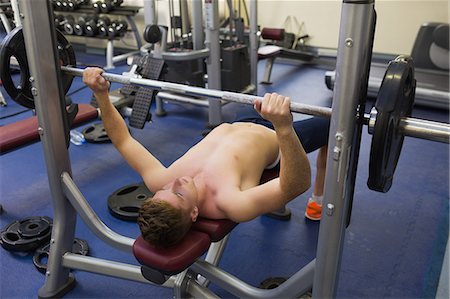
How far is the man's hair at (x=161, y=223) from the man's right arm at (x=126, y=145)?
243 mm

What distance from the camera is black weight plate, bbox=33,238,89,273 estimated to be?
5.92ft

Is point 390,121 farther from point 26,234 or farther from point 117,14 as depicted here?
point 117,14

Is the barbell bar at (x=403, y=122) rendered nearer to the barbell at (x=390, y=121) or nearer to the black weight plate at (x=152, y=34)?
the barbell at (x=390, y=121)

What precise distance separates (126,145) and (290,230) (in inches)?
40.0

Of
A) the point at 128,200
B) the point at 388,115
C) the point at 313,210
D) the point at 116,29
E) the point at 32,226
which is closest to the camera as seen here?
the point at 388,115

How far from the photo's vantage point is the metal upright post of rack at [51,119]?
1.37 m

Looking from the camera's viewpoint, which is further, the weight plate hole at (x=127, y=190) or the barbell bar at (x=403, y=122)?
the weight plate hole at (x=127, y=190)

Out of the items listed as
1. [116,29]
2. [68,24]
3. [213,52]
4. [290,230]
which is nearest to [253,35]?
[213,52]

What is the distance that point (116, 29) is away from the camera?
4.78m

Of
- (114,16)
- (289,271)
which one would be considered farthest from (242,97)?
(114,16)

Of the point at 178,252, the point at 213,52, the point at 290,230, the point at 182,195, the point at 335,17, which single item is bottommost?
the point at 290,230

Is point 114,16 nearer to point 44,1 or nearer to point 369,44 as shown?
point 44,1

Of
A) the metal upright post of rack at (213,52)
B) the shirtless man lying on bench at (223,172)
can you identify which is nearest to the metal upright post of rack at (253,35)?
the metal upright post of rack at (213,52)

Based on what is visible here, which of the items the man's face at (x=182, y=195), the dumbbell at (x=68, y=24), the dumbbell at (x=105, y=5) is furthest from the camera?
the dumbbell at (x=68, y=24)
